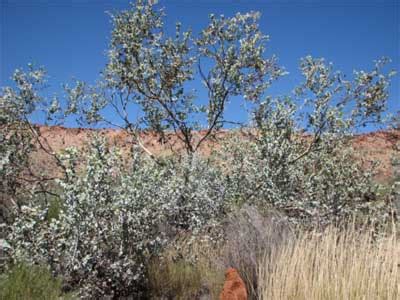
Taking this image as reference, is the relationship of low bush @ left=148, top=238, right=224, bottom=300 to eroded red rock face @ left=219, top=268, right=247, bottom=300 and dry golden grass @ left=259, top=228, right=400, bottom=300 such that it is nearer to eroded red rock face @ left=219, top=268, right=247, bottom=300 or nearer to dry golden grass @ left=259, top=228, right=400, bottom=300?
eroded red rock face @ left=219, top=268, right=247, bottom=300

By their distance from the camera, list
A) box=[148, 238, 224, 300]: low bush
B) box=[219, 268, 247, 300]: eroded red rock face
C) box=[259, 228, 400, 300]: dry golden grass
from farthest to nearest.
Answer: box=[148, 238, 224, 300]: low bush < box=[219, 268, 247, 300]: eroded red rock face < box=[259, 228, 400, 300]: dry golden grass

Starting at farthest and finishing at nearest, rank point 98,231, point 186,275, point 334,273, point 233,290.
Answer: point 186,275
point 98,231
point 233,290
point 334,273

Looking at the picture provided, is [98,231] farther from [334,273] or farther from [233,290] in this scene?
[334,273]

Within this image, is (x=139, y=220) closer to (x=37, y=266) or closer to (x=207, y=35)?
(x=37, y=266)

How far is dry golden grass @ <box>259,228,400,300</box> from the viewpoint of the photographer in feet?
14.3

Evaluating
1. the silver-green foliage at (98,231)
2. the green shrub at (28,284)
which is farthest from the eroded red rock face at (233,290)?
the green shrub at (28,284)

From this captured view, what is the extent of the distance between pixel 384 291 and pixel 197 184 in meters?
4.27

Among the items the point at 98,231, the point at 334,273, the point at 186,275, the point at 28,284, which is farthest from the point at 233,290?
the point at 28,284

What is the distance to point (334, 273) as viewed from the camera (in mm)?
4684


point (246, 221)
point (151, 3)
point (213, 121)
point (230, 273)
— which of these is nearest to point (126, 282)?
point (230, 273)

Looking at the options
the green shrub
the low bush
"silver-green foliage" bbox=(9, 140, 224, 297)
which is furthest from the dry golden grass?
the green shrub

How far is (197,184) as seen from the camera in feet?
26.6

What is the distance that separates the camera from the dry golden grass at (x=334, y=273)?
4348 millimetres

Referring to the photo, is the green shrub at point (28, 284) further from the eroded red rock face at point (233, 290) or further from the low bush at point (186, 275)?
the eroded red rock face at point (233, 290)
